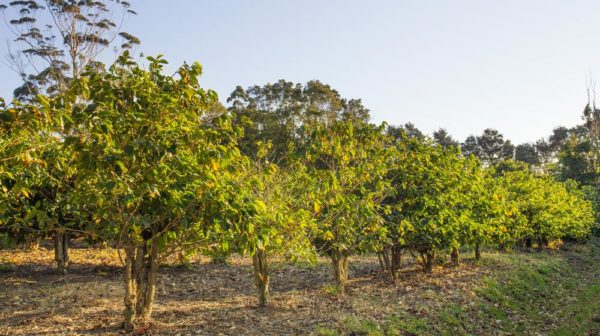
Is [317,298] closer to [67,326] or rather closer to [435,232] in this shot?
[435,232]

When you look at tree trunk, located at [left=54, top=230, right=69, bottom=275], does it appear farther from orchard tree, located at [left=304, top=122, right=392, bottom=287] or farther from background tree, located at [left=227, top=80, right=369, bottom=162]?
background tree, located at [left=227, top=80, right=369, bottom=162]

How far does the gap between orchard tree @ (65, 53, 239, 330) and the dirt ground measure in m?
2.33

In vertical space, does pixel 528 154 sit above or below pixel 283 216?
above

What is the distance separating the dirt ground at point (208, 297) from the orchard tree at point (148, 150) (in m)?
2.33

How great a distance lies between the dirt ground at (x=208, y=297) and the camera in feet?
25.6

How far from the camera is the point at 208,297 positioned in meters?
11.3

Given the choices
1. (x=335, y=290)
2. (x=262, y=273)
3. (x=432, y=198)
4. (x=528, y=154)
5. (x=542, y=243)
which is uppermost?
(x=528, y=154)

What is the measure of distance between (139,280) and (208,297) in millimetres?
4260

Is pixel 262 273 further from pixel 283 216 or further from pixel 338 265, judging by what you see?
pixel 338 265

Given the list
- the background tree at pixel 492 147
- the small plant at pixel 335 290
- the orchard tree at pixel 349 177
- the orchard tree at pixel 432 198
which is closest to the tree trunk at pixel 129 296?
the orchard tree at pixel 349 177

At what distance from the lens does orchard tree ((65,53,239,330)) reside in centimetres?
527

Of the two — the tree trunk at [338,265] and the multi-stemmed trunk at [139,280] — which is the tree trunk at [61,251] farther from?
the tree trunk at [338,265]

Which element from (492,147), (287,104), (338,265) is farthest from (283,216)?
(492,147)

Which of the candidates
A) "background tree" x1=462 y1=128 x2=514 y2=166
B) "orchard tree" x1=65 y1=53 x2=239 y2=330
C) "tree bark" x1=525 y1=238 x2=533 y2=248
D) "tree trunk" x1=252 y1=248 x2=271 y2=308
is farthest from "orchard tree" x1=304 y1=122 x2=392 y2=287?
"background tree" x1=462 y1=128 x2=514 y2=166
